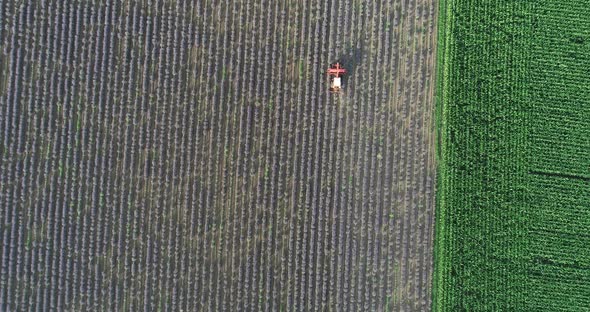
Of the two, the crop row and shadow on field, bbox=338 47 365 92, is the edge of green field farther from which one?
shadow on field, bbox=338 47 365 92

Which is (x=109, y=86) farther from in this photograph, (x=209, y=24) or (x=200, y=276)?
(x=200, y=276)

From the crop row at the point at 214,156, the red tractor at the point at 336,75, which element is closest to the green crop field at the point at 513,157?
the crop row at the point at 214,156

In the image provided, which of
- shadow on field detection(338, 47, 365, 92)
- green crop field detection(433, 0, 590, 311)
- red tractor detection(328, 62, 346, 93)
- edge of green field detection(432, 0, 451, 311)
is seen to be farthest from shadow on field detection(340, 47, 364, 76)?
green crop field detection(433, 0, 590, 311)

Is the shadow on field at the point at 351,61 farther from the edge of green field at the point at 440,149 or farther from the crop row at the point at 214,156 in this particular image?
the edge of green field at the point at 440,149

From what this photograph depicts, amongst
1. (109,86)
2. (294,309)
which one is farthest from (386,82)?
(109,86)

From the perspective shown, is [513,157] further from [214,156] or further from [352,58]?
[214,156]

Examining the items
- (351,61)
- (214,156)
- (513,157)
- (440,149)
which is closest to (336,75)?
(351,61)
